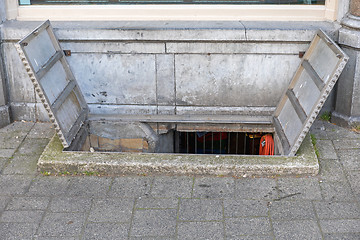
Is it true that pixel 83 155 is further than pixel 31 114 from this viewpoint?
No

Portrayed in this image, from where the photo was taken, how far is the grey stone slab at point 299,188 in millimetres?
4879

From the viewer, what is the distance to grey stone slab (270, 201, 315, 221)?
4.58 metres

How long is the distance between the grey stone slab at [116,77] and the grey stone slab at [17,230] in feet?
7.16

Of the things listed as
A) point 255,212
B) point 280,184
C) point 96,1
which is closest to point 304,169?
point 280,184

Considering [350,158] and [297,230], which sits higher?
[350,158]

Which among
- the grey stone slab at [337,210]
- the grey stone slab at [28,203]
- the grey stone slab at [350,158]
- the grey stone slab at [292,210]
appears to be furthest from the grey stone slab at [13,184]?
the grey stone slab at [350,158]

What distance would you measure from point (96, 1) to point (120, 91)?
3.76 feet

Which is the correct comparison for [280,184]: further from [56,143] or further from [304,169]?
[56,143]

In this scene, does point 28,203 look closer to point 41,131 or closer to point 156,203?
point 156,203

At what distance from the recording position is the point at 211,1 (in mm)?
6281

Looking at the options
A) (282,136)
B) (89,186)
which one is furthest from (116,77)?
(282,136)

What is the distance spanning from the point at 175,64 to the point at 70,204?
2137 mm

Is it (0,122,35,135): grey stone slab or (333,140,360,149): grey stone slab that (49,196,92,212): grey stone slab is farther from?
(333,140,360,149): grey stone slab

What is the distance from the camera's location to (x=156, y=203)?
4797 mm
